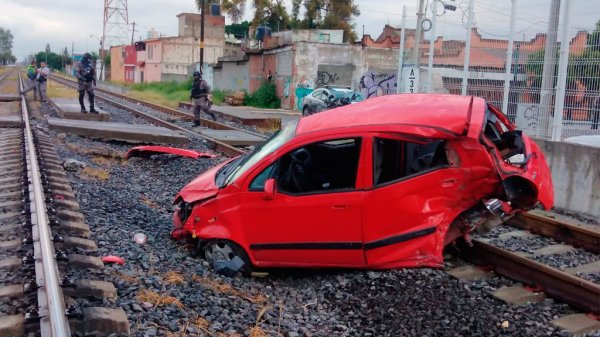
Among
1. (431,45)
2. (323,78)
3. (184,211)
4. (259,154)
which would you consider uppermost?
(431,45)

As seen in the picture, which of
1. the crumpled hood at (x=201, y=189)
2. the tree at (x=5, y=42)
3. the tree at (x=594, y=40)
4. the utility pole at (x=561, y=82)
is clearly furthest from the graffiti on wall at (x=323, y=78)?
the tree at (x=5, y=42)

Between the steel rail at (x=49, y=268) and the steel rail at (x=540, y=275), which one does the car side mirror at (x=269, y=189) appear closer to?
the steel rail at (x=49, y=268)

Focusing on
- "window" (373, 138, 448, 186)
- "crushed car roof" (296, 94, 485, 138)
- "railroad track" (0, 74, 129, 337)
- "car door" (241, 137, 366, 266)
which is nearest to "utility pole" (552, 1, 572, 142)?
"crushed car roof" (296, 94, 485, 138)

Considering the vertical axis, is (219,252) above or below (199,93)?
below

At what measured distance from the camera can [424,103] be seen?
19.4 ft

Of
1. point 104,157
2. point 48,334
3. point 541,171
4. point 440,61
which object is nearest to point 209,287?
point 48,334

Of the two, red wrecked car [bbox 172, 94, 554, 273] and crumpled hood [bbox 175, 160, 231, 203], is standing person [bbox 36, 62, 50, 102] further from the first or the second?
red wrecked car [bbox 172, 94, 554, 273]

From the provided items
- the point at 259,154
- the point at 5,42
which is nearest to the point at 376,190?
the point at 259,154

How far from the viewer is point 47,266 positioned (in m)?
4.79

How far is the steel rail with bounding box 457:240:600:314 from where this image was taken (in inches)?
201

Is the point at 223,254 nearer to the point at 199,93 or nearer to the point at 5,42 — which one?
the point at 199,93

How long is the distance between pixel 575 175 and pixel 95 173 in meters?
7.70

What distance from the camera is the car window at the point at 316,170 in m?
5.73

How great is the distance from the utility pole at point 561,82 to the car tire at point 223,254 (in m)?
6.79
